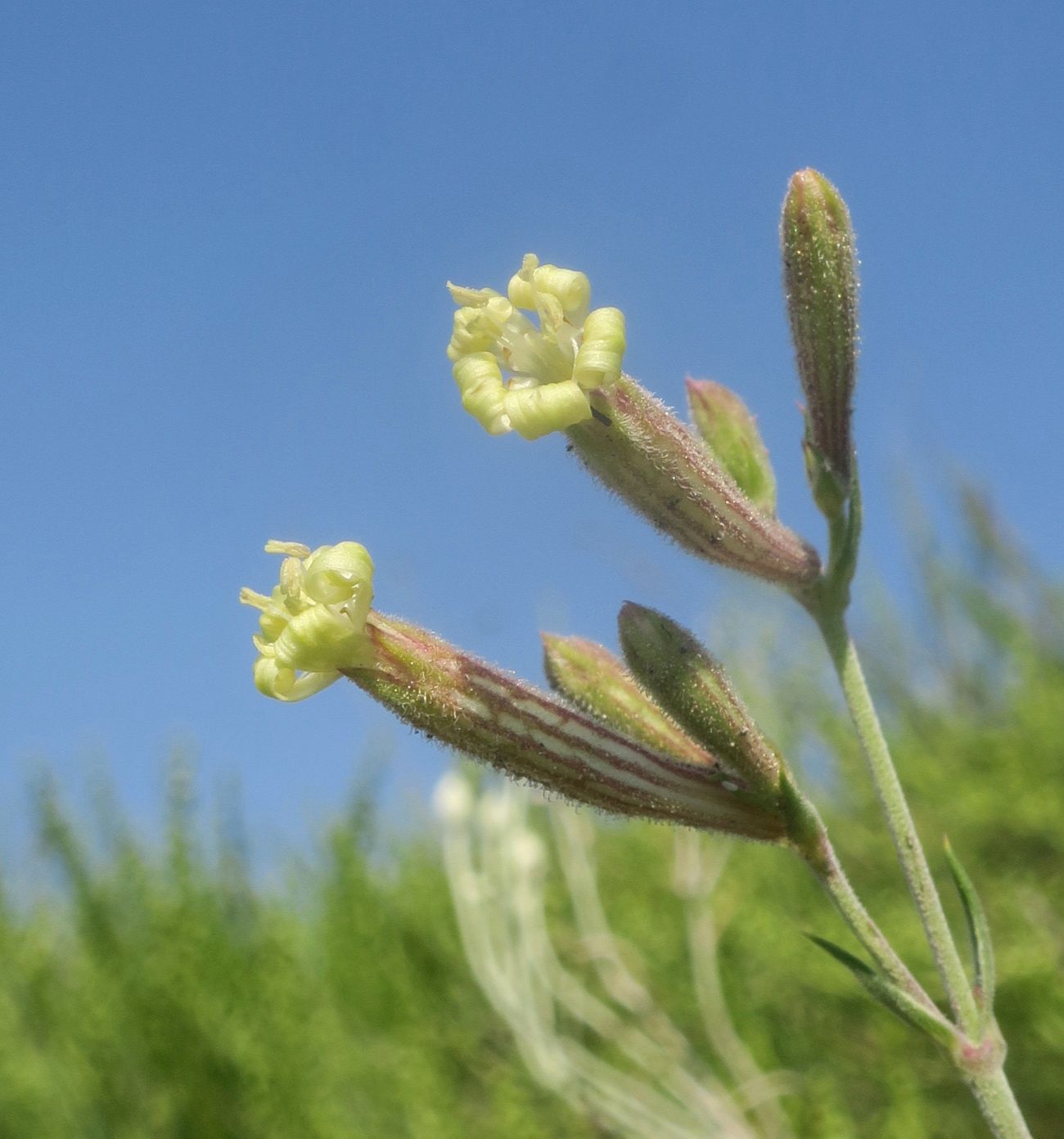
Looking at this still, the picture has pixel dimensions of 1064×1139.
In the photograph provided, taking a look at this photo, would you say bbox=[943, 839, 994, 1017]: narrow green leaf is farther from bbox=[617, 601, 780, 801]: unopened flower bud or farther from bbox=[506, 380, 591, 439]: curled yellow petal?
bbox=[506, 380, 591, 439]: curled yellow petal

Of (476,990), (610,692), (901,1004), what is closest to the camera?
(901,1004)

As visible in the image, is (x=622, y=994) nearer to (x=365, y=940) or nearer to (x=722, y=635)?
(x=365, y=940)

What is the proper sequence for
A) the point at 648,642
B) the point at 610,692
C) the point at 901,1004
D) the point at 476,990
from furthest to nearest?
the point at 476,990
the point at 610,692
the point at 648,642
the point at 901,1004

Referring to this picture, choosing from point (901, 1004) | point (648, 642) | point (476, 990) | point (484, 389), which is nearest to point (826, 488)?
point (648, 642)

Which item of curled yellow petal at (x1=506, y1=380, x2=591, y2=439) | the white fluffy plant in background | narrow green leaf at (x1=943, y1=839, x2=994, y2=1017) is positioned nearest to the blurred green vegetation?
the white fluffy plant in background

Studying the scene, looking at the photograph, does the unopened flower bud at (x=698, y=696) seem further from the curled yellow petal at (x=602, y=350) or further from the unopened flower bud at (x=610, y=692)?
the curled yellow petal at (x=602, y=350)

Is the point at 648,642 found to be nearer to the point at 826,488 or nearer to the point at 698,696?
the point at 698,696
